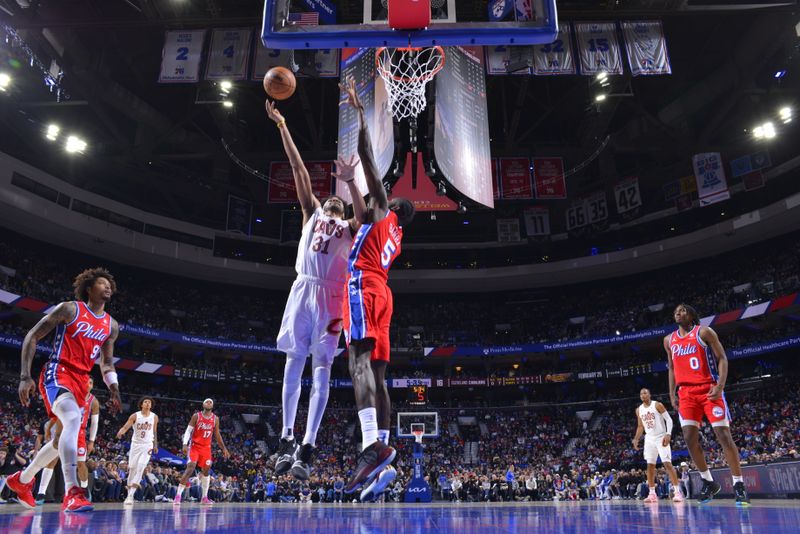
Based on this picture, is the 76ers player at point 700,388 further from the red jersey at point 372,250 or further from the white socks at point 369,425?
the white socks at point 369,425

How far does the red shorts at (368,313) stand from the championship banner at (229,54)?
1194 centimetres

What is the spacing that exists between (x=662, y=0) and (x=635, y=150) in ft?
39.3

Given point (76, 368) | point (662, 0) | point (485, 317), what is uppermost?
point (662, 0)

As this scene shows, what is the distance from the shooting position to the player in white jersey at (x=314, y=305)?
490cm

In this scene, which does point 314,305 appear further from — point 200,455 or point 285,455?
point 200,455

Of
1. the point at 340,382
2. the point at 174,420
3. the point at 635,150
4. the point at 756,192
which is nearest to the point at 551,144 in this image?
the point at 635,150

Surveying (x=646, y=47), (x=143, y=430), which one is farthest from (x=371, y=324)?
(x=646, y=47)

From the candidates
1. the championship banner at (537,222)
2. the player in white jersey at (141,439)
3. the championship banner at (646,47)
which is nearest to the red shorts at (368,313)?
the player in white jersey at (141,439)

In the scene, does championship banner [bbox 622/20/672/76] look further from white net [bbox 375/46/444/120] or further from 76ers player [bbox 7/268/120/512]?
76ers player [bbox 7/268/120/512]

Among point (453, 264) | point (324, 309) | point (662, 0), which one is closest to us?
point (324, 309)

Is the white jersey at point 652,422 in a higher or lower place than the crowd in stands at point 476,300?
lower

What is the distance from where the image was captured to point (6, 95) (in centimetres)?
2302

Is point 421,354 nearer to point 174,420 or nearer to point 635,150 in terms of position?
point 174,420

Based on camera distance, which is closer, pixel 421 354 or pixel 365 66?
pixel 365 66
